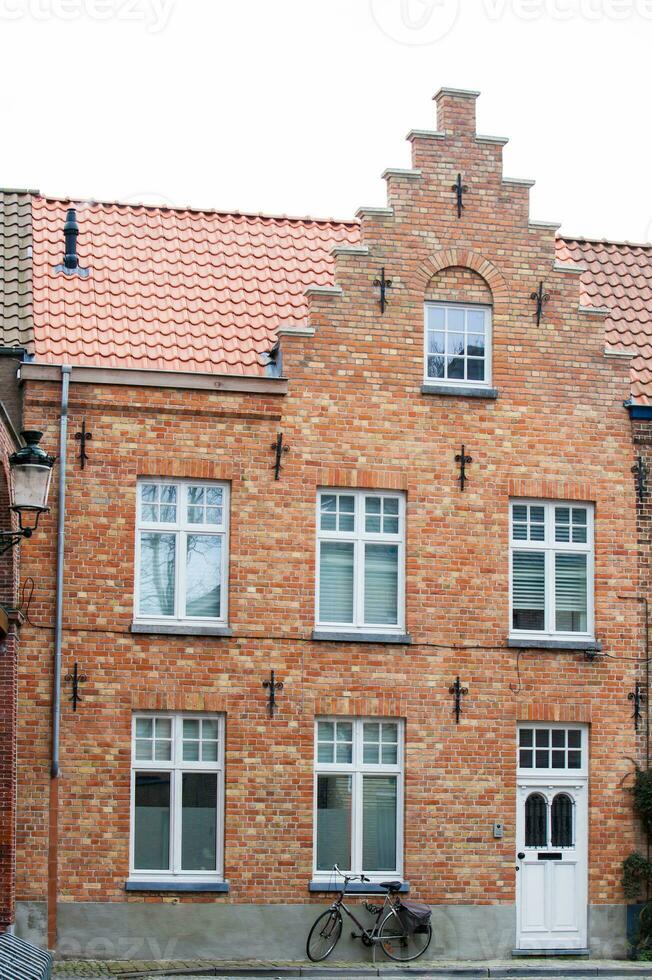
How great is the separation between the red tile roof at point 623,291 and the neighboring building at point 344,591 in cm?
28

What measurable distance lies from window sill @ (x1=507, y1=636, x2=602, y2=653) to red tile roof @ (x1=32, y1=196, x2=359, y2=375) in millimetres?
4923

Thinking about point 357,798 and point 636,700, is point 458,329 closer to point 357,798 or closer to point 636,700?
point 636,700

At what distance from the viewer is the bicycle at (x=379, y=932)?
2080 cm

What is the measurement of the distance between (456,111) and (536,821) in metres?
9.68

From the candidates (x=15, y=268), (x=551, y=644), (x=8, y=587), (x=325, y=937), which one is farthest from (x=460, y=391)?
(x=325, y=937)

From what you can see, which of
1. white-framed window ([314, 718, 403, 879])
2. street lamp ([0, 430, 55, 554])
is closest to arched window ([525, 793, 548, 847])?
white-framed window ([314, 718, 403, 879])

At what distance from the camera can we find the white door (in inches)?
862

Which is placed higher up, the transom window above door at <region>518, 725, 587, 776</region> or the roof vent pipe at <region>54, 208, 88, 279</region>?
the roof vent pipe at <region>54, 208, 88, 279</region>

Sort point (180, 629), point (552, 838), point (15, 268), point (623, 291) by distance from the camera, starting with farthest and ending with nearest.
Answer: point (623, 291) → point (15, 268) → point (552, 838) → point (180, 629)

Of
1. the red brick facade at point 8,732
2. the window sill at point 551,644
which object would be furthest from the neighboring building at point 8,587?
the window sill at point 551,644

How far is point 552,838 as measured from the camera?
22.1 meters

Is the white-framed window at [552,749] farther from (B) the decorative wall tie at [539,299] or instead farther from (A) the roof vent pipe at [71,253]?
(A) the roof vent pipe at [71,253]

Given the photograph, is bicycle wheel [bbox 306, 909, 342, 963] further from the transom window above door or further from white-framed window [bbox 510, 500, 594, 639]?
white-framed window [bbox 510, 500, 594, 639]

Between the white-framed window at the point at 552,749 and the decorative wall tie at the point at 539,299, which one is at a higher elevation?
the decorative wall tie at the point at 539,299
